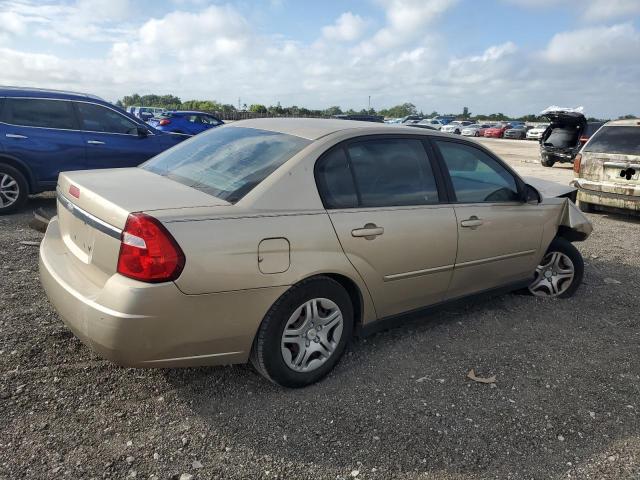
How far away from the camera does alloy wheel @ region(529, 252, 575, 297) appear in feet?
15.8

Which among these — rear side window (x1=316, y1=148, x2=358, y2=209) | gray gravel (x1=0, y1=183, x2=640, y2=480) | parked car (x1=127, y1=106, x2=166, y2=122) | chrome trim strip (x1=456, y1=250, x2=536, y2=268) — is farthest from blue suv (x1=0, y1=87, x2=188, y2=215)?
parked car (x1=127, y1=106, x2=166, y2=122)

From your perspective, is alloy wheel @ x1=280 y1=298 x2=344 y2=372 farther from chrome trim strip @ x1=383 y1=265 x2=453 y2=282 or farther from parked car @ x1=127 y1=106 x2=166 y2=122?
parked car @ x1=127 y1=106 x2=166 y2=122

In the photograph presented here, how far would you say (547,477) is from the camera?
2490 millimetres

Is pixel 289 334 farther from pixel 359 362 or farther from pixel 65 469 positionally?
pixel 65 469

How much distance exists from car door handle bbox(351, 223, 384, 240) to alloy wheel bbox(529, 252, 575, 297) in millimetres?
2369

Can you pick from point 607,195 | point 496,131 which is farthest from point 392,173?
point 496,131

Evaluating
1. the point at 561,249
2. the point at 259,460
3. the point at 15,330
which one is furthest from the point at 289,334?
the point at 561,249

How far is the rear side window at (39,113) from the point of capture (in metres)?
7.12

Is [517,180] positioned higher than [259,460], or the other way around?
[517,180]

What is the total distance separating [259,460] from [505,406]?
1538 millimetres

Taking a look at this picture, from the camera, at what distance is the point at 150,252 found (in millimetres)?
2445

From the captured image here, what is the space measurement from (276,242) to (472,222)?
173 cm

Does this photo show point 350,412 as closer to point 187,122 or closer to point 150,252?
point 150,252

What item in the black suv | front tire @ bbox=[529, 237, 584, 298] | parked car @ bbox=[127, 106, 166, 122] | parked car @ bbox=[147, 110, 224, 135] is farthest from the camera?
parked car @ bbox=[127, 106, 166, 122]
